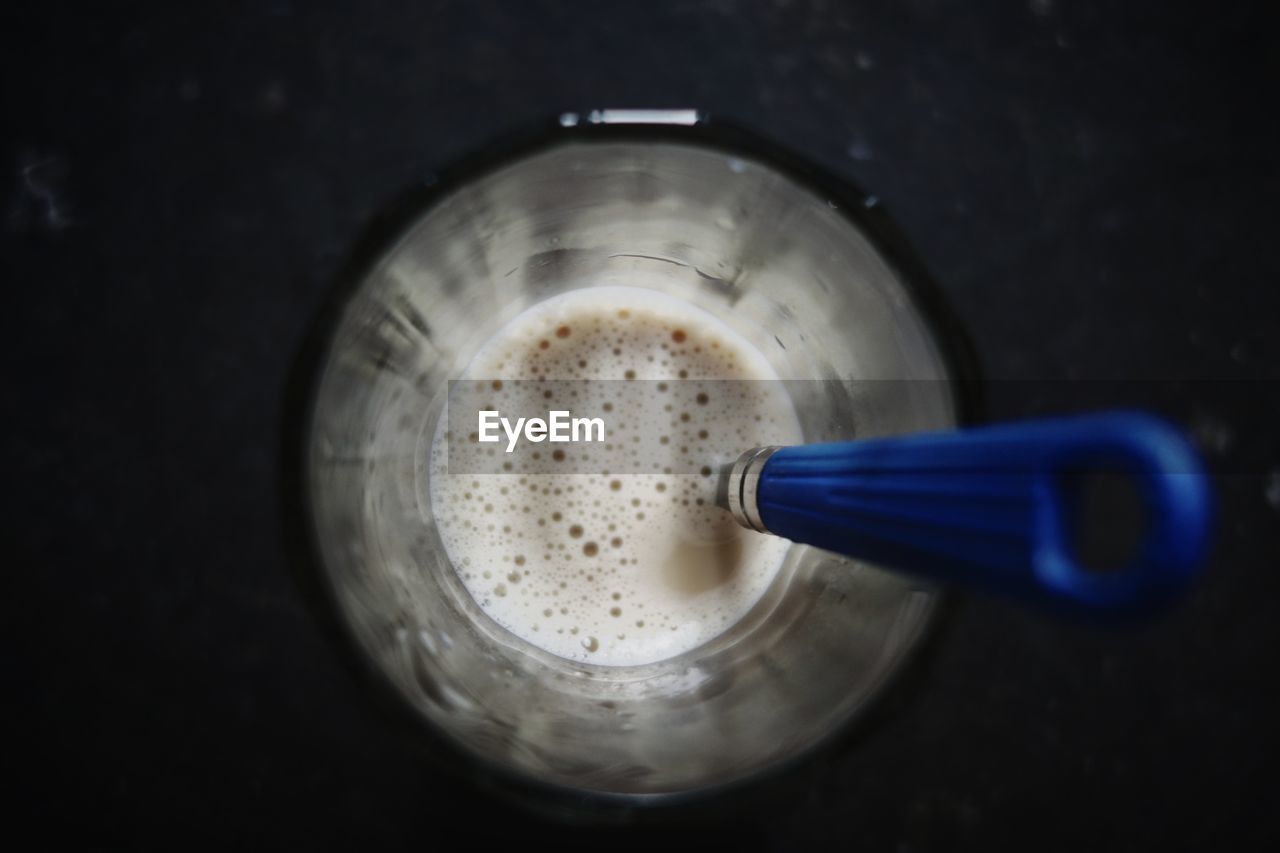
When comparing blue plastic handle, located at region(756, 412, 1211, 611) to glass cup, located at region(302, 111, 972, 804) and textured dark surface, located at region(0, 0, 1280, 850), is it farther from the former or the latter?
textured dark surface, located at region(0, 0, 1280, 850)

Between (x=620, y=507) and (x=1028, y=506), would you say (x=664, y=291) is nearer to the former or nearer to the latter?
(x=620, y=507)

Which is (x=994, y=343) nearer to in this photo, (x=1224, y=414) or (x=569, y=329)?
(x=1224, y=414)

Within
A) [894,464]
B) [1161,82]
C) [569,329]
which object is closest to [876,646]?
[894,464]

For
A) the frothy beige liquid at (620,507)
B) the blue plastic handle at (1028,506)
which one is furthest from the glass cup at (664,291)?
the blue plastic handle at (1028,506)

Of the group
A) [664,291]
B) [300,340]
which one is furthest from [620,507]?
[300,340]

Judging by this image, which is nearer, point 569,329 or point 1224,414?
point 569,329

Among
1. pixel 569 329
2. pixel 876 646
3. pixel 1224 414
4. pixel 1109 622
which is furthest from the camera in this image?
pixel 1224 414

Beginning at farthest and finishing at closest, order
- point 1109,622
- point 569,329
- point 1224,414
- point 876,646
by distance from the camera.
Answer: point 1224,414 → point 569,329 → point 876,646 → point 1109,622

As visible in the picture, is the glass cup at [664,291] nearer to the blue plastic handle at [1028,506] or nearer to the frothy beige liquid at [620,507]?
the frothy beige liquid at [620,507]
